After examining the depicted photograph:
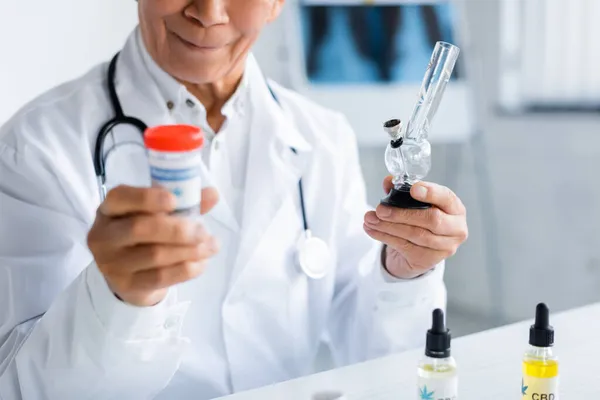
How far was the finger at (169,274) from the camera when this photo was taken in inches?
32.2

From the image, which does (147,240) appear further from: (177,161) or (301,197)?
(301,197)

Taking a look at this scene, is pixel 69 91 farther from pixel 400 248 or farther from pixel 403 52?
pixel 403 52

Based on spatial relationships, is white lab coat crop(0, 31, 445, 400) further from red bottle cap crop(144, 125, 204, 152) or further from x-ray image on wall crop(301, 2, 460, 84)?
x-ray image on wall crop(301, 2, 460, 84)

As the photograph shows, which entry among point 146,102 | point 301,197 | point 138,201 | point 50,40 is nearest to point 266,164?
point 301,197

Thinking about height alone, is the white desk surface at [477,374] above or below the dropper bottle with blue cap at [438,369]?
below

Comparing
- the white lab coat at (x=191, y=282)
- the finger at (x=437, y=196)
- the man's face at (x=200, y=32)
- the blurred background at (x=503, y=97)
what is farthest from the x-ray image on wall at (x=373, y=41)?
the finger at (x=437, y=196)

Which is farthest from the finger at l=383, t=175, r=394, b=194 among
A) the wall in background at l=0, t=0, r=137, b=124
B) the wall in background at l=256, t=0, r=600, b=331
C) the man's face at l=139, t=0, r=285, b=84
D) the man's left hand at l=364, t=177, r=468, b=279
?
the wall in background at l=256, t=0, r=600, b=331

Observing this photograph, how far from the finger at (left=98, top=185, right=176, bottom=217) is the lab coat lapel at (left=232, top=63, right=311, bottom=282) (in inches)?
20.7

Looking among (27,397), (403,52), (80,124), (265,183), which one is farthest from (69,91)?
A: (403,52)

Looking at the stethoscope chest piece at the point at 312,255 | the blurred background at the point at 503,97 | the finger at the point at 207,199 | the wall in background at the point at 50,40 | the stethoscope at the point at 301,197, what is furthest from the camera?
the blurred background at the point at 503,97

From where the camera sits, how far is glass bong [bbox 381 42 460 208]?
3.53 ft

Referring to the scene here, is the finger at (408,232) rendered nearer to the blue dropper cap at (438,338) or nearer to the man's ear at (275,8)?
the blue dropper cap at (438,338)

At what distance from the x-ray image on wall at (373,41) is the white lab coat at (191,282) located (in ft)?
4.95

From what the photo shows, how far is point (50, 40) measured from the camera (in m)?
2.33
